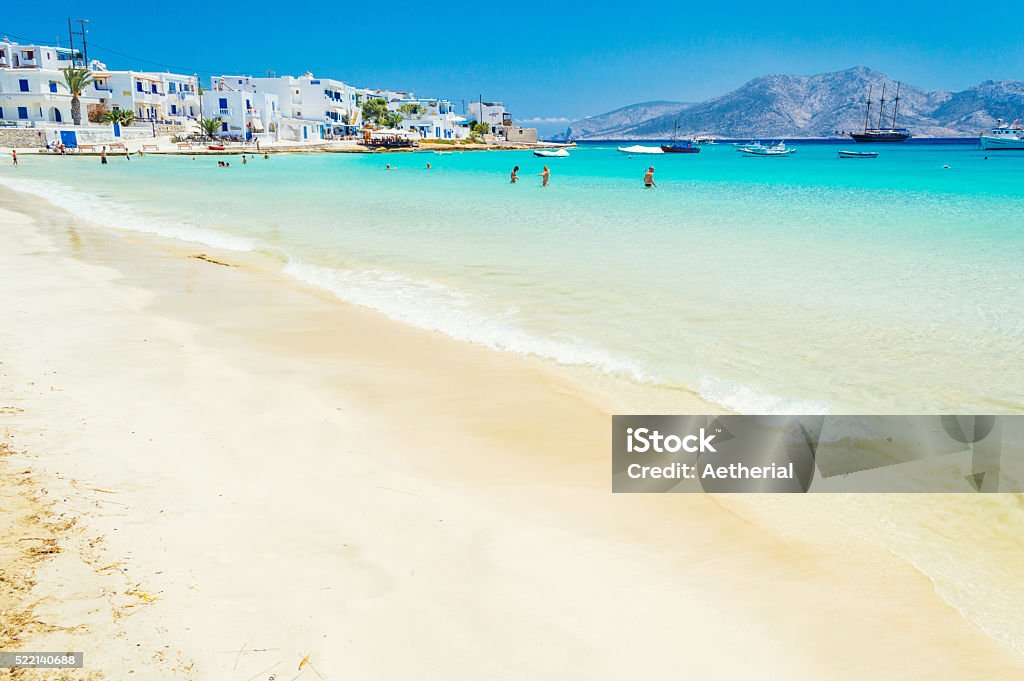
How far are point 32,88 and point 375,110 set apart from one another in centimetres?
6385

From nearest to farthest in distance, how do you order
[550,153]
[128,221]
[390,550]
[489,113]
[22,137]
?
1. [390,550]
2. [128,221]
3. [22,137]
4. [550,153]
5. [489,113]

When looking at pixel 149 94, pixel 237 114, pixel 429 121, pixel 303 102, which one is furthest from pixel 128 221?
pixel 429 121

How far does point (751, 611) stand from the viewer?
3.38 metres

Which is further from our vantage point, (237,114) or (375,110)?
(375,110)

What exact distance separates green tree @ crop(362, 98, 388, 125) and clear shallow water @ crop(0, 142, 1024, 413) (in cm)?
10533

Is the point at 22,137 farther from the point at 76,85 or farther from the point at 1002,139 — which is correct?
the point at 1002,139

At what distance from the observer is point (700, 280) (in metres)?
12.0

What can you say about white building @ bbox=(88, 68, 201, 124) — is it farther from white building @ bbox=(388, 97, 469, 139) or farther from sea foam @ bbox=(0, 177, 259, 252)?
sea foam @ bbox=(0, 177, 259, 252)

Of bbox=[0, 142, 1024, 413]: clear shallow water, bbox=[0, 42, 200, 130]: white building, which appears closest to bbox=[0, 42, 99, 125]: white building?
bbox=[0, 42, 200, 130]: white building

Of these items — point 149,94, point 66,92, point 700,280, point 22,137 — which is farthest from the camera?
point 149,94

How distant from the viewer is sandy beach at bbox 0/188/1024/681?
2914mm

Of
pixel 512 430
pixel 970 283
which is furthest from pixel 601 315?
pixel 970 283

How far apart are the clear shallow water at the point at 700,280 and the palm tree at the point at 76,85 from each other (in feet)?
167

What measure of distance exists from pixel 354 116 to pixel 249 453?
4976 inches
